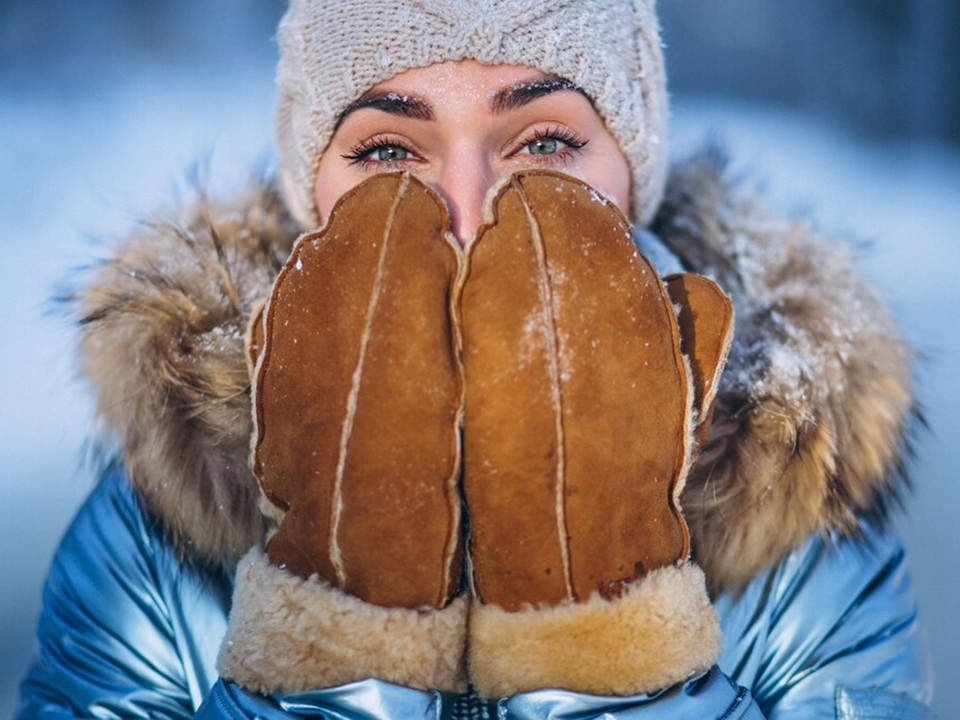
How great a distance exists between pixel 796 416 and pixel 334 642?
0.56m

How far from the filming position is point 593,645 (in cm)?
71

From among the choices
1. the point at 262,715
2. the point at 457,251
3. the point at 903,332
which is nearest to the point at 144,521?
the point at 262,715

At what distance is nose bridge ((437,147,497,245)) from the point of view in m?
0.95

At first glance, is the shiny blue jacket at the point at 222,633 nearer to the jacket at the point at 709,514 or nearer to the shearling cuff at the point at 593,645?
the jacket at the point at 709,514

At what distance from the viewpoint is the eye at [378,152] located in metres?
1.03

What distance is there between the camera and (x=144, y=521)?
1032 mm

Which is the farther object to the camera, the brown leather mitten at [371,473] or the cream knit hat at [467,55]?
the cream knit hat at [467,55]

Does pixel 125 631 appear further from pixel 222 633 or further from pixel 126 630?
pixel 222 633

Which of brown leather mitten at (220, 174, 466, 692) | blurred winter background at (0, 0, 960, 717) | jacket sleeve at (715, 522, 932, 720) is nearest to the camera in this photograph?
brown leather mitten at (220, 174, 466, 692)

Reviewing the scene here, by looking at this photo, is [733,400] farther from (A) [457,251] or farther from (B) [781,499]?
(A) [457,251]

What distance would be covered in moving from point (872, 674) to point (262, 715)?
25.9 inches

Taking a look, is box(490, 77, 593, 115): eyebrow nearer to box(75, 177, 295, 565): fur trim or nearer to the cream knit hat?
the cream knit hat

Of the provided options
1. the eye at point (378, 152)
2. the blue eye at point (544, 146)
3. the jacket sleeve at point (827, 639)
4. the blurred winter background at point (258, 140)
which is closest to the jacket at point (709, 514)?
→ the jacket sleeve at point (827, 639)

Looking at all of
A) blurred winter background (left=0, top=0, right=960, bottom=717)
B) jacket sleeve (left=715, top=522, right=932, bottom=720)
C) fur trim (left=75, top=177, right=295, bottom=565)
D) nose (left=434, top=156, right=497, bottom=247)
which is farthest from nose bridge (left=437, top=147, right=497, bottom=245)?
blurred winter background (left=0, top=0, right=960, bottom=717)
